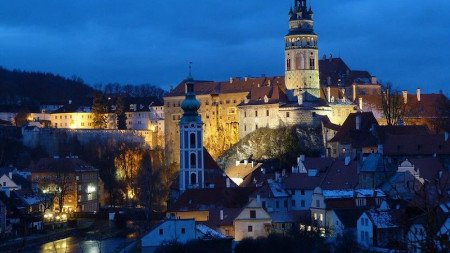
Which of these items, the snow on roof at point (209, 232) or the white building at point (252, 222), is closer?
the snow on roof at point (209, 232)

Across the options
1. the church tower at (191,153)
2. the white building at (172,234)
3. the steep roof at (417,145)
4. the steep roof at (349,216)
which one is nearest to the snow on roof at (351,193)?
the steep roof at (349,216)

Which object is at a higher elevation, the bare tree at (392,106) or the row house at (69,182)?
the bare tree at (392,106)

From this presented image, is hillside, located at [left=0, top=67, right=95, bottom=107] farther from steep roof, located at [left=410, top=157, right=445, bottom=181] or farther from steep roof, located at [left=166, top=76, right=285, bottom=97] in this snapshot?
steep roof, located at [left=410, top=157, right=445, bottom=181]

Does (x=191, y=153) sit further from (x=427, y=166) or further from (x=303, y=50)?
(x=303, y=50)

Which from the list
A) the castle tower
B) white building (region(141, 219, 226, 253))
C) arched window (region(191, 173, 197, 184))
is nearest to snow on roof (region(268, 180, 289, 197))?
arched window (region(191, 173, 197, 184))

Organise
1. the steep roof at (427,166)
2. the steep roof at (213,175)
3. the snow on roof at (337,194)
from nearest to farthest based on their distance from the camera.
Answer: the snow on roof at (337,194) → the steep roof at (427,166) → the steep roof at (213,175)

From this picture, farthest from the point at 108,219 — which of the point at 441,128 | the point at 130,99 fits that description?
the point at 130,99

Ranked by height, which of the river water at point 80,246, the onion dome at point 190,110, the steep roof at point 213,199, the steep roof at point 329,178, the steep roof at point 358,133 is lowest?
the river water at point 80,246

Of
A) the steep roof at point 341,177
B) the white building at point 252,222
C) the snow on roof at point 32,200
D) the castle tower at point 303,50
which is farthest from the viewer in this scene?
the castle tower at point 303,50

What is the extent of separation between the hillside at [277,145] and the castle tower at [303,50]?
3.98m

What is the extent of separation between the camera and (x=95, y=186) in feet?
220

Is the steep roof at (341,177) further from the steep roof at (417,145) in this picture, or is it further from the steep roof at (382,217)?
the steep roof at (382,217)

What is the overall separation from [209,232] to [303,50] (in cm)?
3609

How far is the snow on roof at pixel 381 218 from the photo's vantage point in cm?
3506
